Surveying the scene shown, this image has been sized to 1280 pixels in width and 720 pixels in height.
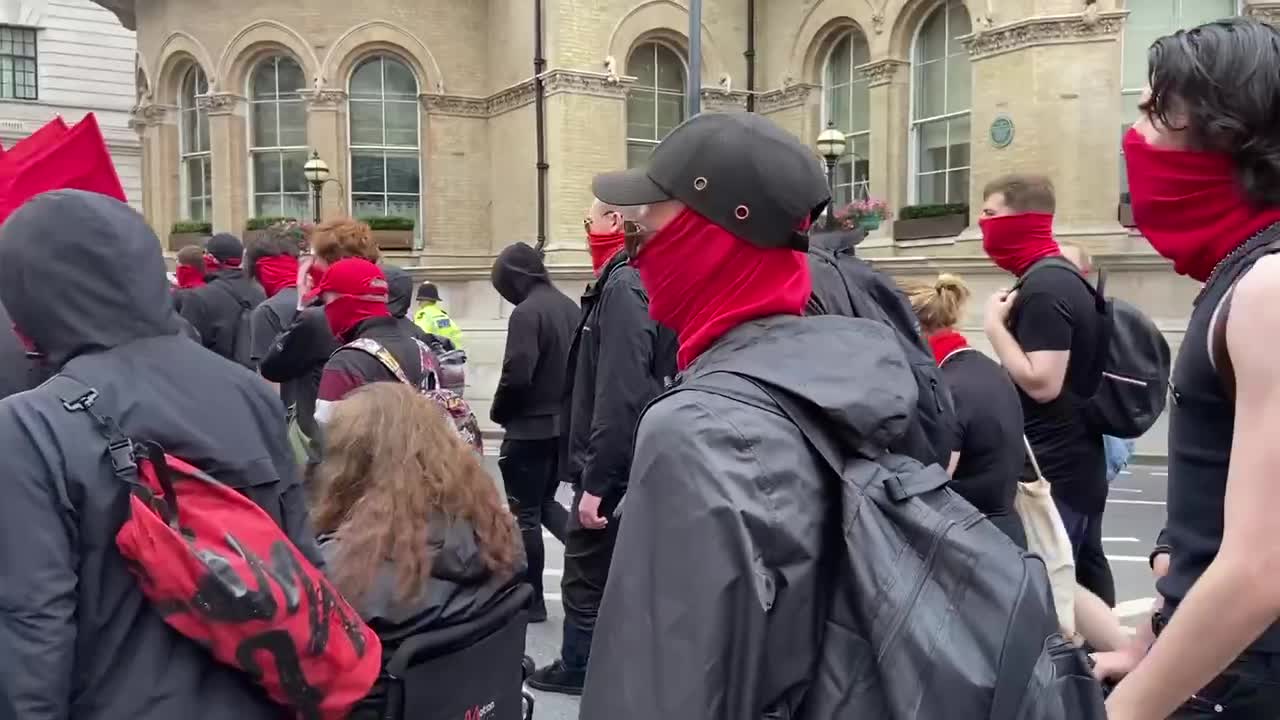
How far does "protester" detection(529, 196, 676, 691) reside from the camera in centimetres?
489

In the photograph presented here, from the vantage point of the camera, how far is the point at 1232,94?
6.62 ft

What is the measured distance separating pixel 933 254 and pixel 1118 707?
17532 mm

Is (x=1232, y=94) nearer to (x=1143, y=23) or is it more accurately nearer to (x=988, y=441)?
(x=988, y=441)

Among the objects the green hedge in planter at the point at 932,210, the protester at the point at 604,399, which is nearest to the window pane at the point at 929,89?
the green hedge in planter at the point at 932,210

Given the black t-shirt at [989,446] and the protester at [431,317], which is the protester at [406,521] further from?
the protester at [431,317]

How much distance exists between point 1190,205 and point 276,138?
2431 cm

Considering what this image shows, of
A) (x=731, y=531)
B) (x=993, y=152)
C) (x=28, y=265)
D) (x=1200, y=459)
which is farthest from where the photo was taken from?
(x=993, y=152)

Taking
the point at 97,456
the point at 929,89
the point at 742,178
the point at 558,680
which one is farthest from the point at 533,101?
the point at 742,178

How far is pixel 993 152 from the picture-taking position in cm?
1794

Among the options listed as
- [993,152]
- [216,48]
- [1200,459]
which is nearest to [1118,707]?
[1200,459]

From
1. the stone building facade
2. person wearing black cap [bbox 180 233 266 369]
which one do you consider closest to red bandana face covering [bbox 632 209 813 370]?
person wearing black cap [bbox 180 233 266 369]

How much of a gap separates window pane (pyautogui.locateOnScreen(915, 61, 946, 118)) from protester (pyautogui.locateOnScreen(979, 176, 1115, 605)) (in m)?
15.8

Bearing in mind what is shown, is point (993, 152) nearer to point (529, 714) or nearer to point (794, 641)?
point (529, 714)

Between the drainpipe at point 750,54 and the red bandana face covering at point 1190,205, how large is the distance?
21.3 metres
